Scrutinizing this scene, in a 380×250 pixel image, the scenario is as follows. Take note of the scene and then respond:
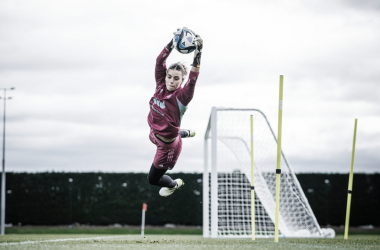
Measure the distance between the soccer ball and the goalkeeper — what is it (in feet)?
0.25

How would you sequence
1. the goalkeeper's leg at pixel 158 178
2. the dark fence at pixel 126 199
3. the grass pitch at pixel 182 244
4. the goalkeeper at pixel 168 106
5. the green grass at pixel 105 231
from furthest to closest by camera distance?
the dark fence at pixel 126 199 → the green grass at pixel 105 231 → the goalkeeper's leg at pixel 158 178 → the goalkeeper at pixel 168 106 → the grass pitch at pixel 182 244

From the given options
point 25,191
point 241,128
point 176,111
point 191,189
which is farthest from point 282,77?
point 25,191

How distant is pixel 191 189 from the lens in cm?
2481

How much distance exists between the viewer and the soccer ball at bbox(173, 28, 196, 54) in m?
6.69

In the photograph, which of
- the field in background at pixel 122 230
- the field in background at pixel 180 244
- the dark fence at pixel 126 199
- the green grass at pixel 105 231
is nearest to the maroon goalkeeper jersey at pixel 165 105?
the field in background at pixel 180 244

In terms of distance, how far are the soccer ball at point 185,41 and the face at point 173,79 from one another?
0.35 meters

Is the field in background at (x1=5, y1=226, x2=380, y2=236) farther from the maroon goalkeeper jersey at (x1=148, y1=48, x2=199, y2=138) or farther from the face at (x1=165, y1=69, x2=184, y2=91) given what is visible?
the face at (x1=165, y1=69, x2=184, y2=91)

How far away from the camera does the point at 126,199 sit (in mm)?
25219

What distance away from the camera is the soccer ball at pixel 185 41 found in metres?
6.69

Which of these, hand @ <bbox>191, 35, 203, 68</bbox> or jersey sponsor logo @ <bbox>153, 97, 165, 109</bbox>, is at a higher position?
hand @ <bbox>191, 35, 203, 68</bbox>

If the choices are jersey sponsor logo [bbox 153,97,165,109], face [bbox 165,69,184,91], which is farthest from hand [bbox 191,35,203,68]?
jersey sponsor logo [bbox 153,97,165,109]

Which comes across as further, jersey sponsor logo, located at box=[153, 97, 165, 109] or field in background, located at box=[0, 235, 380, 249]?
jersey sponsor logo, located at box=[153, 97, 165, 109]

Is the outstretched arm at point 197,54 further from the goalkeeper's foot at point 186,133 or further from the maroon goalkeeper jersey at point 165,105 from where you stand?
the goalkeeper's foot at point 186,133

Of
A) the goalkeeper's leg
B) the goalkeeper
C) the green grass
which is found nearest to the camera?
the goalkeeper
